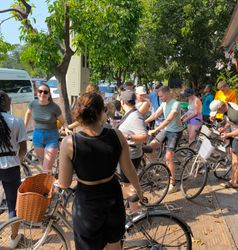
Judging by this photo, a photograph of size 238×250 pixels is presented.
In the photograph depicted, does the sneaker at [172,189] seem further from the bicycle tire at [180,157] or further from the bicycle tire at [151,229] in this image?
the bicycle tire at [151,229]

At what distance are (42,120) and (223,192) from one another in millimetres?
3164

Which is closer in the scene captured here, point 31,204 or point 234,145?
point 31,204

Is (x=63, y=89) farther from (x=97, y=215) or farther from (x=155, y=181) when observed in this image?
(x=97, y=215)

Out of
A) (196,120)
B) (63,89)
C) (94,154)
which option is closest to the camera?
(94,154)

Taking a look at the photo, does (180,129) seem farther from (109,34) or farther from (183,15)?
(183,15)

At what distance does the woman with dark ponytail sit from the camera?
8.13 ft

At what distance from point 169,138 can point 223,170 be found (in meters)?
1.46

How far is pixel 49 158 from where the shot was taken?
5238mm

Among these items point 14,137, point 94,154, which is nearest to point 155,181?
point 14,137

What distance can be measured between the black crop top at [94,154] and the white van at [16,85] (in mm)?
12967

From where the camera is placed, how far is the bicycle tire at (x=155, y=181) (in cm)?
509

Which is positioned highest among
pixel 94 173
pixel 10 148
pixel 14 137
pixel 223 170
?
pixel 94 173

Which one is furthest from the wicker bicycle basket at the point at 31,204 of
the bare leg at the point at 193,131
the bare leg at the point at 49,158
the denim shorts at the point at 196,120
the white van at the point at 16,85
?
the white van at the point at 16,85

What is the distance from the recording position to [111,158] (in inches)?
100
